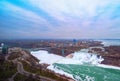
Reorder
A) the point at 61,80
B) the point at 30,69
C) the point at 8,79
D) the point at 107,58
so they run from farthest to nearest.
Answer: the point at 107,58 → the point at 30,69 → the point at 61,80 → the point at 8,79

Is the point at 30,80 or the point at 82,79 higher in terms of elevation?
the point at 30,80

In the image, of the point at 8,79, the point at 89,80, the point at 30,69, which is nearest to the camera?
the point at 8,79

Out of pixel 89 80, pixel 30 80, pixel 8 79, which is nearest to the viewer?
pixel 30 80

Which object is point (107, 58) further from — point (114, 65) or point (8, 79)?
point (8, 79)

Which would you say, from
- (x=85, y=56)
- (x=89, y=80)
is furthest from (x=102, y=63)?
(x=89, y=80)

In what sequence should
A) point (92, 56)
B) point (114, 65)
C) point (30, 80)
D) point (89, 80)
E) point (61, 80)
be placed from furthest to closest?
point (92, 56) < point (114, 65) < point (89, 80) < point (61, 80) < point (30, 80)

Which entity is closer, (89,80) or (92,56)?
(89,80)

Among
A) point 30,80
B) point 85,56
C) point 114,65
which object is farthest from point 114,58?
point 30,80

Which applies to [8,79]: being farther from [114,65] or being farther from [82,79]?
[114,65]

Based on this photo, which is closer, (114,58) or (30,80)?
(30,80)
